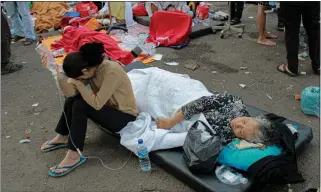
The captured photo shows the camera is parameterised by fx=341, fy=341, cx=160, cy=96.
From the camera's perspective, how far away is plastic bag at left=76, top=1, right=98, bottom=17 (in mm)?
7480

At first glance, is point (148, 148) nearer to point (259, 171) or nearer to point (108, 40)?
point (259, 171)

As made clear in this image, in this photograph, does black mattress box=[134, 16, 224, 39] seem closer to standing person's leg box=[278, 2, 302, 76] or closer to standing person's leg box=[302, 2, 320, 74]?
standing person's leg box=[278, 2, 302, 76]

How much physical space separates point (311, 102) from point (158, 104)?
1.65m

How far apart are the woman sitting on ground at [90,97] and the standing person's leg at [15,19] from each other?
404cm

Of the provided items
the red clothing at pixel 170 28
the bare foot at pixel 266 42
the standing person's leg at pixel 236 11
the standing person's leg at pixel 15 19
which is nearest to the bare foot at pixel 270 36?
the bare foot at pixel 266 42

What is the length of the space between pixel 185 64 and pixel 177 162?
2.66 metres

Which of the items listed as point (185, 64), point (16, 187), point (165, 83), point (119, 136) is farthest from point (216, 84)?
point (16, 187)

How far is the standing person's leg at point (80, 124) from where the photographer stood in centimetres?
299

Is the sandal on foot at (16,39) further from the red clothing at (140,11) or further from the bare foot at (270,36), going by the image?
the bare foot at (270,36)

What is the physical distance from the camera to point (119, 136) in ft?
11.0

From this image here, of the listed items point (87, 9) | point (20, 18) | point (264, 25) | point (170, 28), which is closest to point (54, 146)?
point (170, 28)

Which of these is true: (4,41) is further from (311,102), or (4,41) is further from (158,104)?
(311,102)

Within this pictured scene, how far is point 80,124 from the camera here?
3.00 meters

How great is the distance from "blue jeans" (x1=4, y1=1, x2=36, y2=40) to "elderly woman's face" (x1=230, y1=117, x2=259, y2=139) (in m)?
5.04
